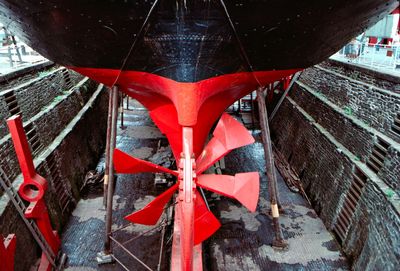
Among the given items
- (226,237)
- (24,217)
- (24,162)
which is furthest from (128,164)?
(226,237)

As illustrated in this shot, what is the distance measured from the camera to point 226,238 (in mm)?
6059

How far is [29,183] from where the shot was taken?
4559mm

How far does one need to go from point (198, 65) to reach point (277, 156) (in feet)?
19.7

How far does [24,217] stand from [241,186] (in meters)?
3.18

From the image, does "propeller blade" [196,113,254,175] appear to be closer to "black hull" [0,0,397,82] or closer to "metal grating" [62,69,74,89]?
"black hull" [0,0,397,82]

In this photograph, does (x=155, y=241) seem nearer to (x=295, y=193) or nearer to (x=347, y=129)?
(x=295, y=193)

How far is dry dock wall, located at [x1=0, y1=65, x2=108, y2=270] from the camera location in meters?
5.01

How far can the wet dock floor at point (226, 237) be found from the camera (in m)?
5.43

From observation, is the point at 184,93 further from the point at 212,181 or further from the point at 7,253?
the point at 7,253

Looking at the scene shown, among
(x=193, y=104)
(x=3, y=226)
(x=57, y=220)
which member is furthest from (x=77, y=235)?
(x=193, y=104)

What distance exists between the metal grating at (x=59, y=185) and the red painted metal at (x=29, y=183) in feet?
4.20

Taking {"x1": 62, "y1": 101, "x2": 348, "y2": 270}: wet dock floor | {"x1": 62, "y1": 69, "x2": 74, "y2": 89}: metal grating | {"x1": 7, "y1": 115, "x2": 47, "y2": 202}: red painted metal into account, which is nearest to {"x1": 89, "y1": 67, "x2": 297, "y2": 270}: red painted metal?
{"x1": 62, "y1": 101, "x2": 348, "y2": 270}: wet dock floor

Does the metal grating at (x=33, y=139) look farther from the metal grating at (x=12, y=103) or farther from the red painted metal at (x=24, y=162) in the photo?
the red painted metal at (x=24, y=162)

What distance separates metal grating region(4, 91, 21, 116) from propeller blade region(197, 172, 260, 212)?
3.96 metres
